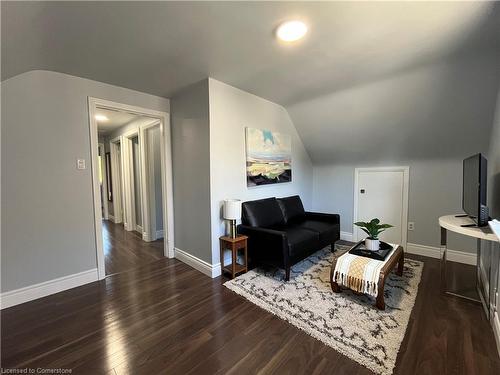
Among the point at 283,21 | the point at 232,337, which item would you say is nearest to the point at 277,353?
the point at 232,337

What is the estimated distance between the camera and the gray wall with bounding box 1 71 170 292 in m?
2.13

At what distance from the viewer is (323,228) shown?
3.11 m

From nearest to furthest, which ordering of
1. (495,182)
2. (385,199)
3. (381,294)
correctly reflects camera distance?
(381,294) < (495,182) < (385,199)

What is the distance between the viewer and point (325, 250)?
3533 millimetres

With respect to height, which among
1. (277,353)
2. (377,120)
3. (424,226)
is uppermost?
(377,120)

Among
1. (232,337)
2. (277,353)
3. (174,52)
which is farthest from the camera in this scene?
(174,52)

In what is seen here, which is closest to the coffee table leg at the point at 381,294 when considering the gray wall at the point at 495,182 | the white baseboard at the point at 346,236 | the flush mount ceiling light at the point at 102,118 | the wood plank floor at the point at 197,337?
the wood plank floor at the point at 197,337

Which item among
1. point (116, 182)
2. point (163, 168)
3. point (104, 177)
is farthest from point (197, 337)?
point (104, 177)

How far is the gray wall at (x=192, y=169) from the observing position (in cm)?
271

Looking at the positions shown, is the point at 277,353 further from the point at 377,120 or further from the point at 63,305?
the point at 377,120

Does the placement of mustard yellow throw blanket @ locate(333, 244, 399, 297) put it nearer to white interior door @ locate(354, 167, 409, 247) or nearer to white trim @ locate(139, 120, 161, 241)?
white interior door @ locate(354, 167, 409, 247)

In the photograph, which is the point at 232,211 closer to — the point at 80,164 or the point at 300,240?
A: the point at 300,240

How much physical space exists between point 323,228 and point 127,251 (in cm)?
303

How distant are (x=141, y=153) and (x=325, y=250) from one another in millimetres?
3486
